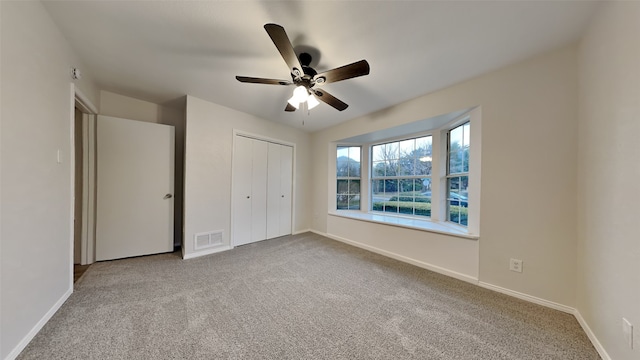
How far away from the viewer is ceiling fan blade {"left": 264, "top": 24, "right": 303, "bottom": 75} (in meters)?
1.22

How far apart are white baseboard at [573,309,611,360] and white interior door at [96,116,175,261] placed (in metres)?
4.35

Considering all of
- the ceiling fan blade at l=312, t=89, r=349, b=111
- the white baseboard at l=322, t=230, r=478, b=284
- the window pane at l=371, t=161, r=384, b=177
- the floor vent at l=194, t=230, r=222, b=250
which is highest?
the ceiling fan blade at l=312, t=89, r=349, b=111

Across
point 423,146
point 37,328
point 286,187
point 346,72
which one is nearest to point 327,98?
point 346,72

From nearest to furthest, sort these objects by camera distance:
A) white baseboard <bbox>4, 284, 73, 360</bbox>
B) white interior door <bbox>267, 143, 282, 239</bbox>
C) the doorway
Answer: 1. white baseboard <bbox>4, 284, 73, 360</bbox>
2. the doorway
3. white interior door <bbox>267, 143, 282, 239</bbox>

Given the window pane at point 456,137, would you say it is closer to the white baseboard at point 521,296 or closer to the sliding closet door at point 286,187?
the white baseboard at point 521,296

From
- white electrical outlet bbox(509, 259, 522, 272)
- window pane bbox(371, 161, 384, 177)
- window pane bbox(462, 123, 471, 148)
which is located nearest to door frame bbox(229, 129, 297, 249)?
window pane bbox(371, 161, 384, 177)

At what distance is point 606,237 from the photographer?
129 cm

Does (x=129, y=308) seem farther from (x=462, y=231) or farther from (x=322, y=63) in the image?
(x=462, y=231)

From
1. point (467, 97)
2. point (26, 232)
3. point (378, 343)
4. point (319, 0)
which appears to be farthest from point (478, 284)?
point (26, 232)

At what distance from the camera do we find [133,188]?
9.07 feet

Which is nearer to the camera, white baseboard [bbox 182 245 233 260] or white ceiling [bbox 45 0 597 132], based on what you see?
white ceiling [bbox 45 0 597 132]

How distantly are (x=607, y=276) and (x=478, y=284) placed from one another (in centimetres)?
99

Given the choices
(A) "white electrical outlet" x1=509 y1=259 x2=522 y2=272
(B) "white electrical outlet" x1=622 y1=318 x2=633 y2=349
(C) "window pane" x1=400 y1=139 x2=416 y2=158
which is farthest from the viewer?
(C) "window pane" x1=400 y1=139 x2=416 y2=158

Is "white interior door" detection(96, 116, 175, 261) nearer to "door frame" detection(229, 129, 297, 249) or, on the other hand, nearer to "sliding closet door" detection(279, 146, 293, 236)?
"door frame" detection(229, 129, 297, 249)
